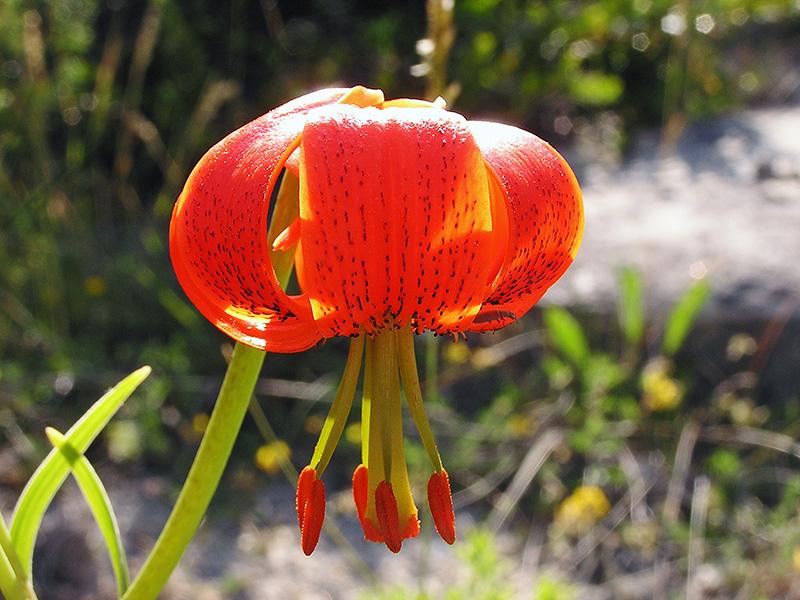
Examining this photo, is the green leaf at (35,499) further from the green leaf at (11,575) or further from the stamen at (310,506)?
the stamen at (310,506)

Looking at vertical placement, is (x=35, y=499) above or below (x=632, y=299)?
above

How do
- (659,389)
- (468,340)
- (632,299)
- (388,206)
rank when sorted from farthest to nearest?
(468,340), (659,389), (632,299), (388,206)

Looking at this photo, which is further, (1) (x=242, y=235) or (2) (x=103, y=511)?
(2) (x=103, y=511)

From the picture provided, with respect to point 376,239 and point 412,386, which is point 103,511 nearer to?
point 412,386

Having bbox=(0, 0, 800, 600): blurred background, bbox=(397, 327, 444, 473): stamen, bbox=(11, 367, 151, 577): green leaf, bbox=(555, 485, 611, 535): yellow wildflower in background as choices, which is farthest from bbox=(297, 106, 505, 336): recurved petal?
bbox=(555, 485, 611, 535): yellow wildflower in background

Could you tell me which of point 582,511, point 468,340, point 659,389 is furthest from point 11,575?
point 468,340

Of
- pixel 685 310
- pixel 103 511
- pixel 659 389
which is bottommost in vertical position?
pixel 659 389
